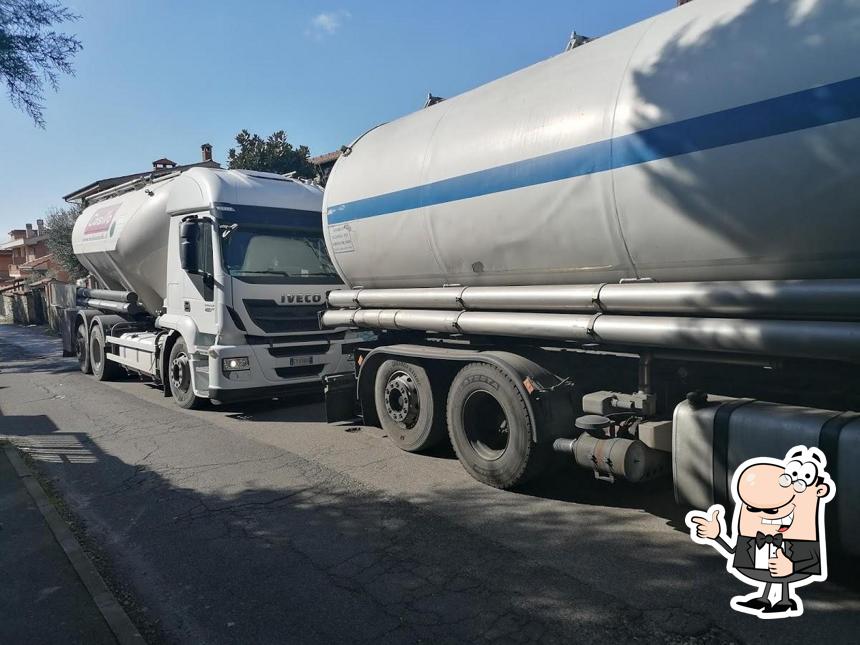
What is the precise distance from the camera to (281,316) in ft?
28.3

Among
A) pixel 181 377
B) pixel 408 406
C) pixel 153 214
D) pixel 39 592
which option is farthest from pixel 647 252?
pixel 153 214

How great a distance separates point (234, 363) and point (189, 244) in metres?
1.74

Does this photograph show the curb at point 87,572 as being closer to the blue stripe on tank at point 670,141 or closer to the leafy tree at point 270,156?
the blue stripe on tank at point 670,141

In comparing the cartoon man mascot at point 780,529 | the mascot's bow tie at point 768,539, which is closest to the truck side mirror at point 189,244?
the cartoon man mascot at point 780,529

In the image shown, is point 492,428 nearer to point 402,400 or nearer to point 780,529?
point 402,400

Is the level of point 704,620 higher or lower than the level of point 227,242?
lower

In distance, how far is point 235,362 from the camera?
27.1 ft

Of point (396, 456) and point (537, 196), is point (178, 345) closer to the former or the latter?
point (396, 456)

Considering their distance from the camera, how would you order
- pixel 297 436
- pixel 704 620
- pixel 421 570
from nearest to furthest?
pixel 704 620
pixel 421 570
pixel 297 436

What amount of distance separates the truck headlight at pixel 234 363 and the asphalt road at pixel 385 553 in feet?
4.31

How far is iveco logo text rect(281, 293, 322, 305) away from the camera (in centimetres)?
862

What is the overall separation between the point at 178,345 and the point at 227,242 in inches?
82.7

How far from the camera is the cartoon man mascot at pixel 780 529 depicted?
3299 mm

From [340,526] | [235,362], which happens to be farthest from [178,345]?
[340,526]
